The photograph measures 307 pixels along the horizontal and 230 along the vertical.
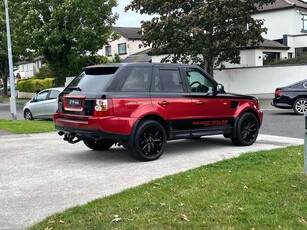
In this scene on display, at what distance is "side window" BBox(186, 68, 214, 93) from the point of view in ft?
29.3

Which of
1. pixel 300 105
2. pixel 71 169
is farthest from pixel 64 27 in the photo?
pixel 71 169

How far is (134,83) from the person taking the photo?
26.4 feet

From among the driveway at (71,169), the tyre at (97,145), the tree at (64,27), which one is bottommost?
the driveway at (71,169)

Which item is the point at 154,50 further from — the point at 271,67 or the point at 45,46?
the point at 45,46

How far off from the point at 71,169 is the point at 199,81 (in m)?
3.39

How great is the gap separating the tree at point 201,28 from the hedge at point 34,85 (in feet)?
54.6

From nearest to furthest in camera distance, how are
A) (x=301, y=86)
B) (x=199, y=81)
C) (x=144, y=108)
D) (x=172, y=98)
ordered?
(x=144, y=108)
(x=172, y=98)
(x=199, y=81)
(x=301, y=86)

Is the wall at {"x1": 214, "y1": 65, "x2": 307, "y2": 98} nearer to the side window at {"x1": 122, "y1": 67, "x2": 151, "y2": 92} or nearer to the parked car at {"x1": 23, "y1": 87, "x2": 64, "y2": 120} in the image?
the parked car at {"x1": 23, "y1": 87, "x2": 64, "y2": 120}

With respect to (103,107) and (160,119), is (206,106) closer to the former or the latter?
(160,119)

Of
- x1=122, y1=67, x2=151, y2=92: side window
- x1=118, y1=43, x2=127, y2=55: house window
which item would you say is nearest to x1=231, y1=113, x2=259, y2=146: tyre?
x1=122, y1=67, x2=151, y2=92: side window

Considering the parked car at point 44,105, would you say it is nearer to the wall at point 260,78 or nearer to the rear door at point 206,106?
the rear door at point 206,106

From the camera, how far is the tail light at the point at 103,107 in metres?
7.48

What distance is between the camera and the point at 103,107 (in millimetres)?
7488

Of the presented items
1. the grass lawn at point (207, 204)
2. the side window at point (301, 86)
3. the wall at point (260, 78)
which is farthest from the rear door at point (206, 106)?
the wall at point (260, 78)
